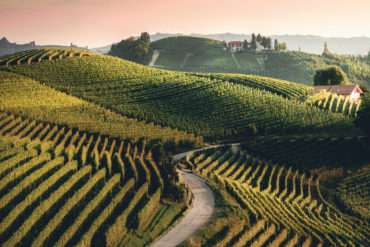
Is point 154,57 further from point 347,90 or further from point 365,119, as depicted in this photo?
point 365,119

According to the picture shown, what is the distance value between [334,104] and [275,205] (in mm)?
A: 36576

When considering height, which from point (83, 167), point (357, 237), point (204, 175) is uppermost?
point (83, 167)

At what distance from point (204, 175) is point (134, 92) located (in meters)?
32.4

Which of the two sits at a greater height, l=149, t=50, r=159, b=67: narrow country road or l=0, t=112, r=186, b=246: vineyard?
l=149, t=50, r=159, b=67: narrow country road

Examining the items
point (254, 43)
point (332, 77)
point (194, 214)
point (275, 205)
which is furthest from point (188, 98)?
point (254, 43)

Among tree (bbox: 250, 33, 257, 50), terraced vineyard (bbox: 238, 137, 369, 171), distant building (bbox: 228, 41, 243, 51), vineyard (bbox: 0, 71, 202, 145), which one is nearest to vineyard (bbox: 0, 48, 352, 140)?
vineyard (bbox: 0, 71, 202, 145)

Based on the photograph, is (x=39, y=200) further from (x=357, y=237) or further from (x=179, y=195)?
(x=357, y=237)

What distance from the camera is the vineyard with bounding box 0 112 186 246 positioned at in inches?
838

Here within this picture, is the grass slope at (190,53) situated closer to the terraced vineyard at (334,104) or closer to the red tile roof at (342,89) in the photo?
the red tile roof at (342,89)

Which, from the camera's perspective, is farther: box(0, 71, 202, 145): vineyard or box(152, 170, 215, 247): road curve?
box(0, 71, 202, 145): vineyard

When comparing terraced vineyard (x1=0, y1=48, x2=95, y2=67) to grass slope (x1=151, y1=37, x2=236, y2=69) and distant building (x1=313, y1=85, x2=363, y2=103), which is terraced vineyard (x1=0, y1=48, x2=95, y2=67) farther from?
distant building (x1=313, y1=85, x2=363, y2=103)

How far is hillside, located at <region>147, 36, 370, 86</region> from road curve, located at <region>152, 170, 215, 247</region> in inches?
3623

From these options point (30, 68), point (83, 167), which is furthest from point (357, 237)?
point (30, 68)

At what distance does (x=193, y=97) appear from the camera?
202ft
